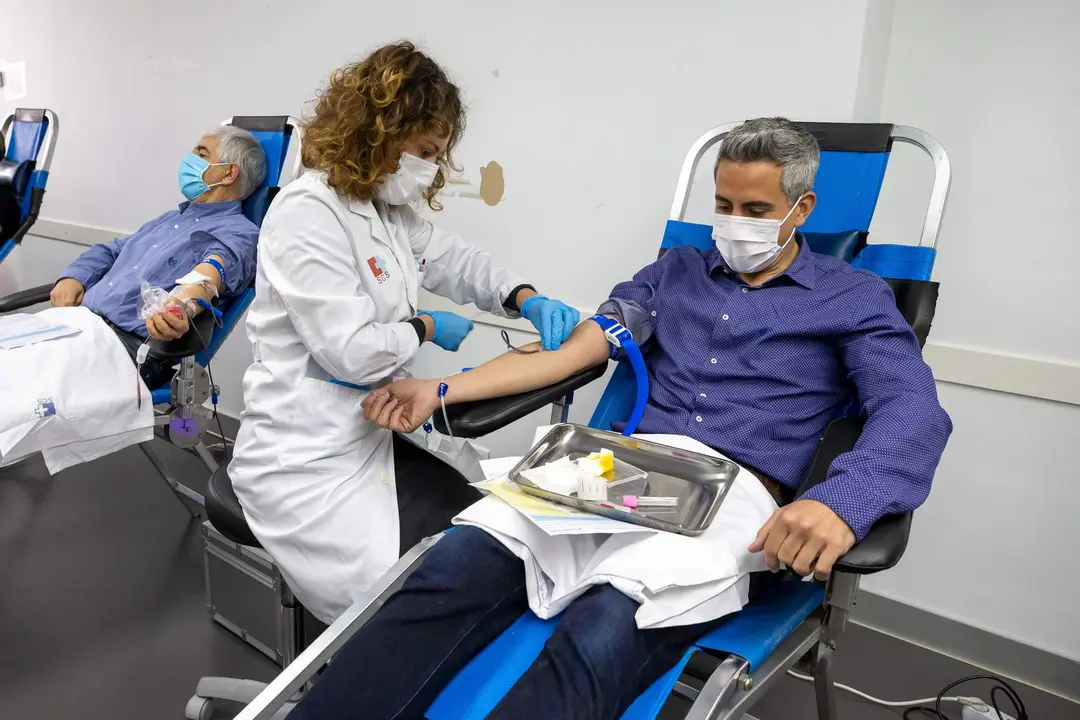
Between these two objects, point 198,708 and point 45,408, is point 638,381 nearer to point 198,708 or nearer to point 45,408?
point 198,708

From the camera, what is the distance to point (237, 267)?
2084mm

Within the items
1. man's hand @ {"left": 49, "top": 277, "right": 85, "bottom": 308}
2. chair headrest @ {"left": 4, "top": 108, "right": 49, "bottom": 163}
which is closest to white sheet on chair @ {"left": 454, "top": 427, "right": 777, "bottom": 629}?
man's hand @ {"left": 49, "top": 277, "right": 85, "bottom": 308}

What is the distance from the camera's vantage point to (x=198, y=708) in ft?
5.16

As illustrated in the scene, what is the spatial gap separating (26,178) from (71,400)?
165 cm

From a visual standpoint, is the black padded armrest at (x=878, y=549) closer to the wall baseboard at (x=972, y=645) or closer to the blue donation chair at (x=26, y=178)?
the wall baseboard at (x=972, y=645)

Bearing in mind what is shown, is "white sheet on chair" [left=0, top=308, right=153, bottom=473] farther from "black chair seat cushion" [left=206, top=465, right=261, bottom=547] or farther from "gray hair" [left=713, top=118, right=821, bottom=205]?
"gray hair" [left=713, top=118, right=821, bottom=205]

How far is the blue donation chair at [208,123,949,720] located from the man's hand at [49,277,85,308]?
1177 millimetres

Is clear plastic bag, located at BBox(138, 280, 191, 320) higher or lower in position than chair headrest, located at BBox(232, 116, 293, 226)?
lower

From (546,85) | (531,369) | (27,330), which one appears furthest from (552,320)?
(27,330)

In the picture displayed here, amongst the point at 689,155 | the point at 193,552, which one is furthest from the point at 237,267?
the point at 689,155

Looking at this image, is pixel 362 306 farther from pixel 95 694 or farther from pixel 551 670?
pixel 95 694

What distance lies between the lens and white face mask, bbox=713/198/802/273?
1390 mm

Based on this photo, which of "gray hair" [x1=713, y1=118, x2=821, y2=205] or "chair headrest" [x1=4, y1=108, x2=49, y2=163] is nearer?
"gray hair" [x1=713, y1=118, x2=821, y2=205]

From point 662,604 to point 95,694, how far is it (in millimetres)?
1366
